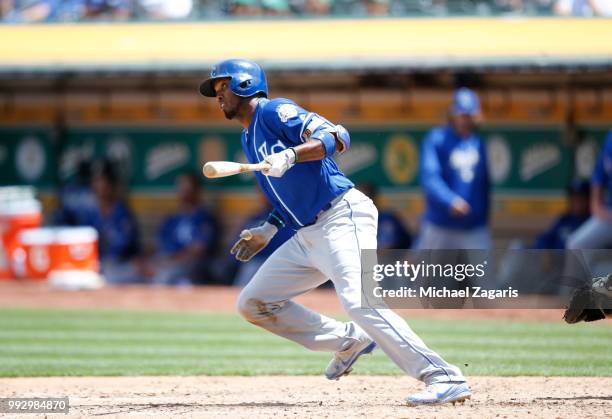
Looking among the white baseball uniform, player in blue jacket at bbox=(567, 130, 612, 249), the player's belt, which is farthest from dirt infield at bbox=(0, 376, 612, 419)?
player in blue jacket at bbox=(567, 130, 612, 249)

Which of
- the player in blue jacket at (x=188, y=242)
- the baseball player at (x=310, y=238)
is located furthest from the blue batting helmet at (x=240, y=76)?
the player in blue jacket at (x=188, y=242)

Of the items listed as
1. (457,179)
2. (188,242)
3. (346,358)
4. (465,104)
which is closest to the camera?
(346,358)

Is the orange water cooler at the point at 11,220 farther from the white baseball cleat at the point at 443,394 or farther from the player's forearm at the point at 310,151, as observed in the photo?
the white baseball cleat at the point at 443,394

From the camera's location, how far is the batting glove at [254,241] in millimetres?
6195

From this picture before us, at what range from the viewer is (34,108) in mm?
14703

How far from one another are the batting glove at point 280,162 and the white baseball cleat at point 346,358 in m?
1.24

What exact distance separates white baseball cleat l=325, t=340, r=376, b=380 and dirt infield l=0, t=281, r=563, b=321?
444 centimetres

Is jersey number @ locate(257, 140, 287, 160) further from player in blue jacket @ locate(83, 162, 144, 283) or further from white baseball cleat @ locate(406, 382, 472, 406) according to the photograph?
player in blue jacket @ locate(83, 162, 144, 283)

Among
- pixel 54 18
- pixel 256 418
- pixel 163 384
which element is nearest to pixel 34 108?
pixel 54 18

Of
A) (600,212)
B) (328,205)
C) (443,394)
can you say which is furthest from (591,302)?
(600,212)

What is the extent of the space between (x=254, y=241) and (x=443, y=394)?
137 centimetres

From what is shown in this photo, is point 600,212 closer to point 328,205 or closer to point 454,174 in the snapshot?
point 454,174

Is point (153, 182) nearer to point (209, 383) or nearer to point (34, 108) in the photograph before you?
point (34, 108)

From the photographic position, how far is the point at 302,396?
6363mm
